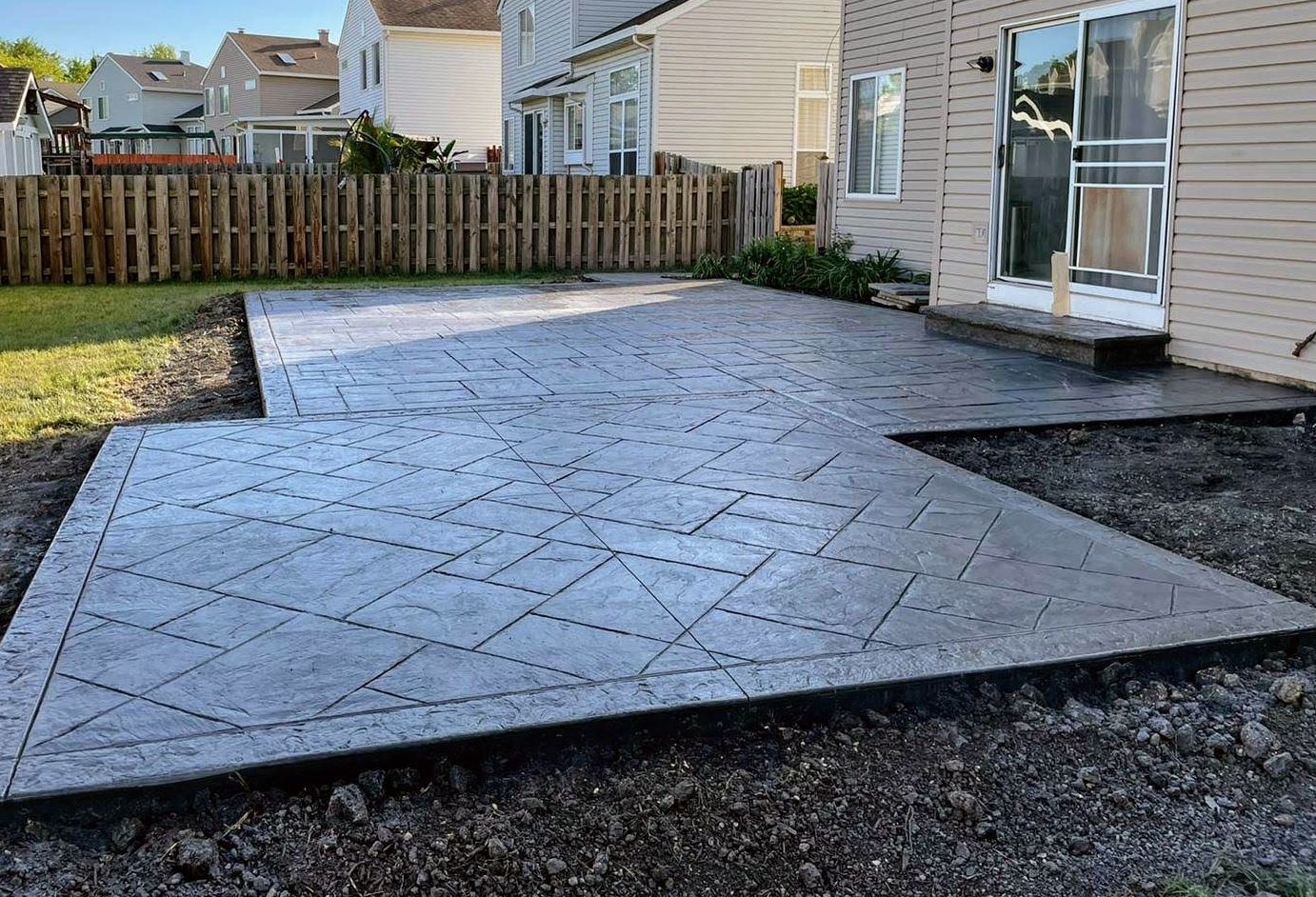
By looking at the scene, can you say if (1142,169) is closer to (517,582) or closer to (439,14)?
(517,582)

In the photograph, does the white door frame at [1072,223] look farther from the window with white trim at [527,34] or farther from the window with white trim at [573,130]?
the window with white trim at [527,34]

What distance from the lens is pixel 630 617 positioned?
11.3 ft

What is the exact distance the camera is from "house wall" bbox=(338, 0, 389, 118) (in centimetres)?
3725

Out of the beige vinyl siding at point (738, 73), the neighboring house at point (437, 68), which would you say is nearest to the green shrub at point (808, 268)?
the beige vinyl siding at point (738, 73)

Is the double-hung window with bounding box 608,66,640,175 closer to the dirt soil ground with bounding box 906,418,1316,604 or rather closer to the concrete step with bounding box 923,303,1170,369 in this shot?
the concrete step with bounding box 923,303,1170,369

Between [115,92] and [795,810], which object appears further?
[115,92]

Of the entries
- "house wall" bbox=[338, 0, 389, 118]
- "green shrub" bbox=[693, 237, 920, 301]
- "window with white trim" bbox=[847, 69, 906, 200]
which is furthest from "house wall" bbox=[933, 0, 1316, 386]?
"house wall" bbox=[338, 0, 389, 118]

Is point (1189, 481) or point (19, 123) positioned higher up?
point (19, 123)

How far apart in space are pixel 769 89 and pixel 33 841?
19.9 meters

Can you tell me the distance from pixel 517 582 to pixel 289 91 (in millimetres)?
51008

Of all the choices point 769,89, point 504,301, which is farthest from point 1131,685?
point 769,89

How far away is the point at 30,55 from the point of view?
95500 mm

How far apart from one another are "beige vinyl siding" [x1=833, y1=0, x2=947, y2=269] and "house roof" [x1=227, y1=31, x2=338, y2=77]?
40.2m

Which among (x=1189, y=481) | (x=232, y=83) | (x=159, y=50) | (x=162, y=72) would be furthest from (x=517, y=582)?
(x=159, y=50)
